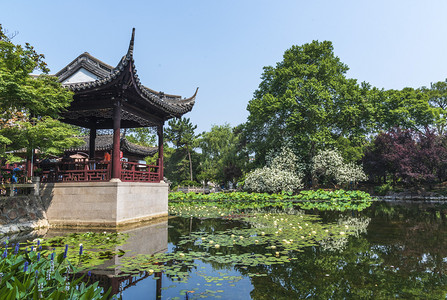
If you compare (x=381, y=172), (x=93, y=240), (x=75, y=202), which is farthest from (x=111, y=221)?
(x=381, y=172)

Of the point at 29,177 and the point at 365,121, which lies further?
the point at 365,121

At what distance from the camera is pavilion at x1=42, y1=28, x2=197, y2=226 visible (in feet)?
32.1

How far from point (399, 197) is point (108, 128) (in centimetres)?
2478

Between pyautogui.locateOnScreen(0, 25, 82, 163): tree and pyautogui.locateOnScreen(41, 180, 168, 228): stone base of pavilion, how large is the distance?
182 centimetres

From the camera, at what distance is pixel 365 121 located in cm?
2644

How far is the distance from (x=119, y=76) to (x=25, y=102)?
2.95 meters

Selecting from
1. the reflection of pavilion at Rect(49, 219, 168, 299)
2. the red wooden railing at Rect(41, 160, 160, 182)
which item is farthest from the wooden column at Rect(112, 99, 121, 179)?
the reflection of pavilion at Rect(49, 219, 168, 299)

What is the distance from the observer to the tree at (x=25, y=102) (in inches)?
312

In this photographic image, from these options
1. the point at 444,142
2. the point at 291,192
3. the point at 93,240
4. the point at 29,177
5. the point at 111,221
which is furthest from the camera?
the point at 444,142

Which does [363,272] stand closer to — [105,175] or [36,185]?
[105,175]

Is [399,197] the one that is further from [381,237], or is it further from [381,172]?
[381,237]

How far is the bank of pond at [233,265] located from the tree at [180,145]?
102 ft

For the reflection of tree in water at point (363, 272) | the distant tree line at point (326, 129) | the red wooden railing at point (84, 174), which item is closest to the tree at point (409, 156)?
the distant tree line at point (326, 129)

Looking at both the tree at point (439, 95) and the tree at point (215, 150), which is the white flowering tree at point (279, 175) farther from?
the tree at point (439, 95)
